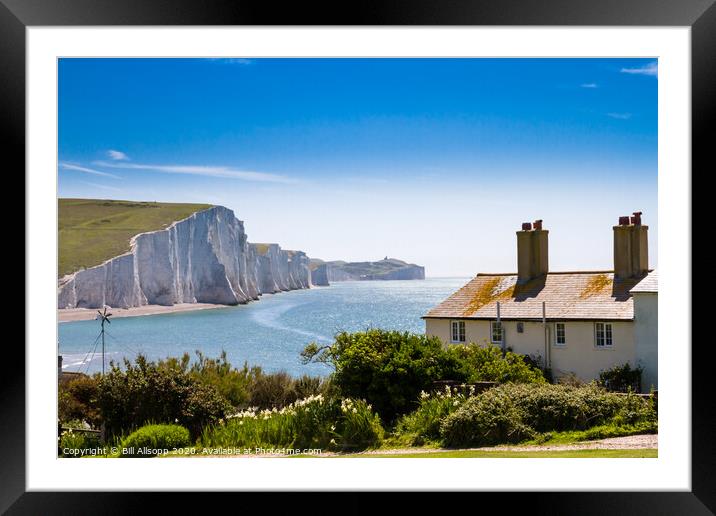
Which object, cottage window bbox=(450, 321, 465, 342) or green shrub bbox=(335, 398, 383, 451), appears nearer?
green shrub bbox=(335, 398, 383, 451)

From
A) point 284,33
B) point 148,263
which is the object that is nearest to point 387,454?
point 284,33

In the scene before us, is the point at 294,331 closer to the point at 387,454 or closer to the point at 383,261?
the point at 383,261

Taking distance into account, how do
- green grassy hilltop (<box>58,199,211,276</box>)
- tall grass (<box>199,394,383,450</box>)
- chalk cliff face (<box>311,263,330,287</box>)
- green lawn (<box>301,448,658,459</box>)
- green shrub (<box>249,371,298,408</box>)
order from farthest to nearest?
chalk cliff face (<box>311,263,330,287</box>) < green grassy hilltop (<box>58,199,211,276</box>) < green shrub (<box>249,371,298,408</box>) < tall grass (<box>199,394,383,450</box>) < green lawn (<box>301,448,658,459</box>)

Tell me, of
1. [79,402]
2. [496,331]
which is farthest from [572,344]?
[79,402]

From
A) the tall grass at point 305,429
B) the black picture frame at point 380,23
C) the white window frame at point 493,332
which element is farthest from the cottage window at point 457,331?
the black picture frame at point 380,23

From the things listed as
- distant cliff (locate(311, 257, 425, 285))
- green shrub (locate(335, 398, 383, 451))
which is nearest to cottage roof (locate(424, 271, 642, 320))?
distant cliff (locate(311, 257, 425, 285))

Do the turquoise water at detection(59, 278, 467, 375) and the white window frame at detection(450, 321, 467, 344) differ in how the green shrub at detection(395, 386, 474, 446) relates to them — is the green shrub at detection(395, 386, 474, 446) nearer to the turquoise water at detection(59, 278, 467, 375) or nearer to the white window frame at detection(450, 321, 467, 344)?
the turquoise water at detection(59, 278, 467, 375)
